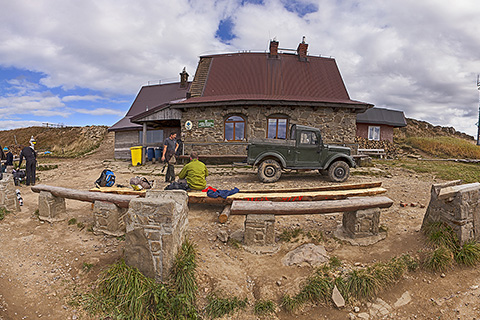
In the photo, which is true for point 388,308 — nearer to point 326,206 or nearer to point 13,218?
point 326,206

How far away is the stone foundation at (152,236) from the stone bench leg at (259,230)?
139cm

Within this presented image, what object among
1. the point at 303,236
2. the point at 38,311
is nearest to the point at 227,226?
the point at 303,236

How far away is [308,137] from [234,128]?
17.2 ft

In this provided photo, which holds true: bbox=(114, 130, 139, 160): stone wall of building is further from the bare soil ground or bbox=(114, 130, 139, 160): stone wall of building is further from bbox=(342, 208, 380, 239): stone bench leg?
bbox=(342, 208, 380, 239): stone bench leg

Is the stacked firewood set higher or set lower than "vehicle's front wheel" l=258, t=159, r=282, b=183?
higher

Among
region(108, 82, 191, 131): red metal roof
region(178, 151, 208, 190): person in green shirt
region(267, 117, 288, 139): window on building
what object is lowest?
region(178, 151, 208, 190): person in green shirt

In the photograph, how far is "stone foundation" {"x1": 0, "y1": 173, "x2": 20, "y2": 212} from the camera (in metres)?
5.73

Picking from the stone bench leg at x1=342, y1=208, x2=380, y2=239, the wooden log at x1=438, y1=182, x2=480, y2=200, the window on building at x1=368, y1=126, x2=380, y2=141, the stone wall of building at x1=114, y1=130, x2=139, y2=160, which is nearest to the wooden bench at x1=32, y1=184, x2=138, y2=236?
the stone bench leg at x1=342, y1=208, x2=380, y2=239

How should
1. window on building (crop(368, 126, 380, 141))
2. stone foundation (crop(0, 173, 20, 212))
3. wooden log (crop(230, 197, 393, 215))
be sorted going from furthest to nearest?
window on building (crop(368, 126, 380, 141)) < stone foundation (crop(0, 173, 20, 212)) < wooden log (crop(230, 197, 393, 215))

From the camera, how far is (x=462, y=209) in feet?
13.1

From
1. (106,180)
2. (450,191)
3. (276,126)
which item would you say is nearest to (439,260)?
(450,191)

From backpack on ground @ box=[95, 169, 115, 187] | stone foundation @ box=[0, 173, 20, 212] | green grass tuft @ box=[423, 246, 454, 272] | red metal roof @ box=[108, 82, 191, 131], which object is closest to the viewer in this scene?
green grass tuft @ box=[423, 246, 454, 272]

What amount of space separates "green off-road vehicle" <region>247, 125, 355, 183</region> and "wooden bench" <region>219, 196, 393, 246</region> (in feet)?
12.8

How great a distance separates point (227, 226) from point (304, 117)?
908 cm
